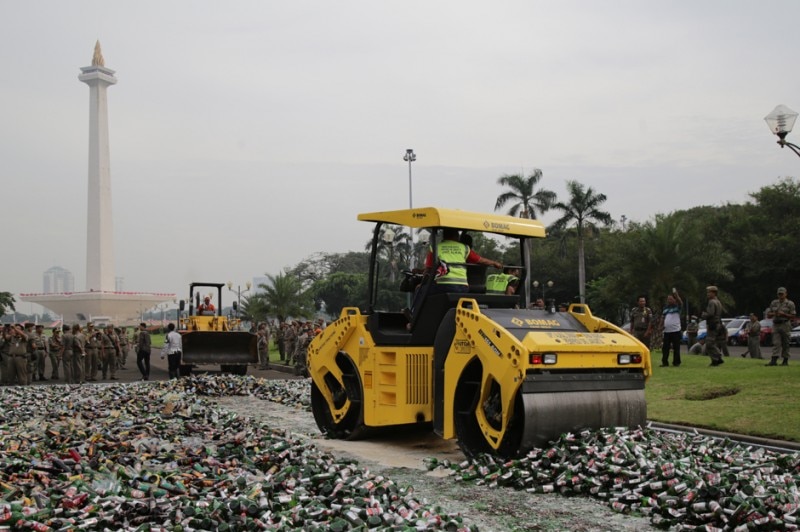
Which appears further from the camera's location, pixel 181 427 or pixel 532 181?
pixel 532 181

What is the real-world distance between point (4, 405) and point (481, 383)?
10223 mm

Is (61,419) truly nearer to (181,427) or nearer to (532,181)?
(181,427)

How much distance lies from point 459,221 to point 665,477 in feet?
12.8

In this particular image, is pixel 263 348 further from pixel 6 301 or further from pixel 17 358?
pixel 6 301

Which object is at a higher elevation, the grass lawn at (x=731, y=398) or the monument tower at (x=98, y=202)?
the monument tower at (x=98, y=202)

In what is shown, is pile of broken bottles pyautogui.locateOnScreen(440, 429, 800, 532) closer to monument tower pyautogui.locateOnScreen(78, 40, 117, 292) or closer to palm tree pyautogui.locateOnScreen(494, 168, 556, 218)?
palm tree pyautogui.locateOnScreen(494, 168, 556, 218)

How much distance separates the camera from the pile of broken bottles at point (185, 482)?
611 centimetres

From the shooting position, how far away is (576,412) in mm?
8453

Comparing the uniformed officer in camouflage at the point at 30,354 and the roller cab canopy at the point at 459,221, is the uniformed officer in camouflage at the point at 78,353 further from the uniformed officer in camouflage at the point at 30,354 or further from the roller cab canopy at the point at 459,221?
the roller cab canopy at the point at 459,221

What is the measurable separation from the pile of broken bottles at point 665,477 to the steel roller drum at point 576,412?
5.0 inches

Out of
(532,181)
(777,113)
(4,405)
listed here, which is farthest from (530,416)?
(532,181)

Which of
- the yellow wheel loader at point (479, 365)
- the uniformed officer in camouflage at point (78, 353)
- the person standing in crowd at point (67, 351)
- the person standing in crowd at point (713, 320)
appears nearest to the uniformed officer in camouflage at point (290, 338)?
the uniformed officer in camouflage at point (78, 353)

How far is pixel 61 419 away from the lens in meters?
Result: 12.5

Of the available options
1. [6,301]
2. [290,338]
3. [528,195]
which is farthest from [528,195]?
[6,301]
